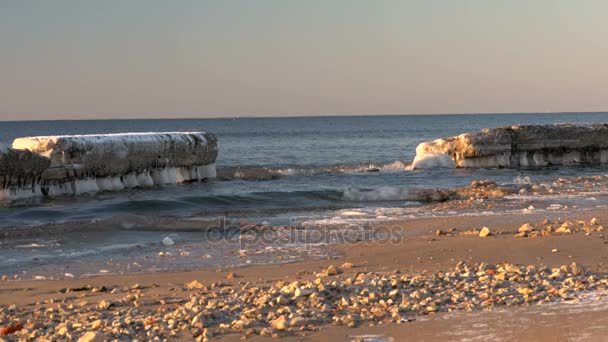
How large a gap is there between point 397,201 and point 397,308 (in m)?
13.4

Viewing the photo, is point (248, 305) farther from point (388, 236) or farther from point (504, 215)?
point (504, 215)

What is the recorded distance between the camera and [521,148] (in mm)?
32094

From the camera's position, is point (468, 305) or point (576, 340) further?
point (468, 305)

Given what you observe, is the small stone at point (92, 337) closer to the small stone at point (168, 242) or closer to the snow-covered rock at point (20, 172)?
the small stone at point (168, 242)

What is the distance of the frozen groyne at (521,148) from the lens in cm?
3177

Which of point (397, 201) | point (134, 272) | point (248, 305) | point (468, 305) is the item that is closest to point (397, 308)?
point (468, 305)

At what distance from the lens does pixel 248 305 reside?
7.18 metres

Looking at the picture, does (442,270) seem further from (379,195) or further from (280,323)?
(379,195)

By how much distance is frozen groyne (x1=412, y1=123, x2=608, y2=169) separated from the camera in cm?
3177

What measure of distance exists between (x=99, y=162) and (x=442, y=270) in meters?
15.3

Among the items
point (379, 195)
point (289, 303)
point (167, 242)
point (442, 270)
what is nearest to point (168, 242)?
point (167, 242)

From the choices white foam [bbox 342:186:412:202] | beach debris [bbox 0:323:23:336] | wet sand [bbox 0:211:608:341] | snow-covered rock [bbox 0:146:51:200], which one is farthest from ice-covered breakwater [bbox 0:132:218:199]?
beach debris [bbox 0:323:23:336]

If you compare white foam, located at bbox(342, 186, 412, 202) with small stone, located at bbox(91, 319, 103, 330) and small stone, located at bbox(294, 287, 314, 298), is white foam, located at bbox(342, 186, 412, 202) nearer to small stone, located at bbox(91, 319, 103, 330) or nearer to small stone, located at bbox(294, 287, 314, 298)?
small stone, located at bbox(294, 287, 314, 298)

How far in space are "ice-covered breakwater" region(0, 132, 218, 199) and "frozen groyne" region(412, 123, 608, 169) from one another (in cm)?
999
